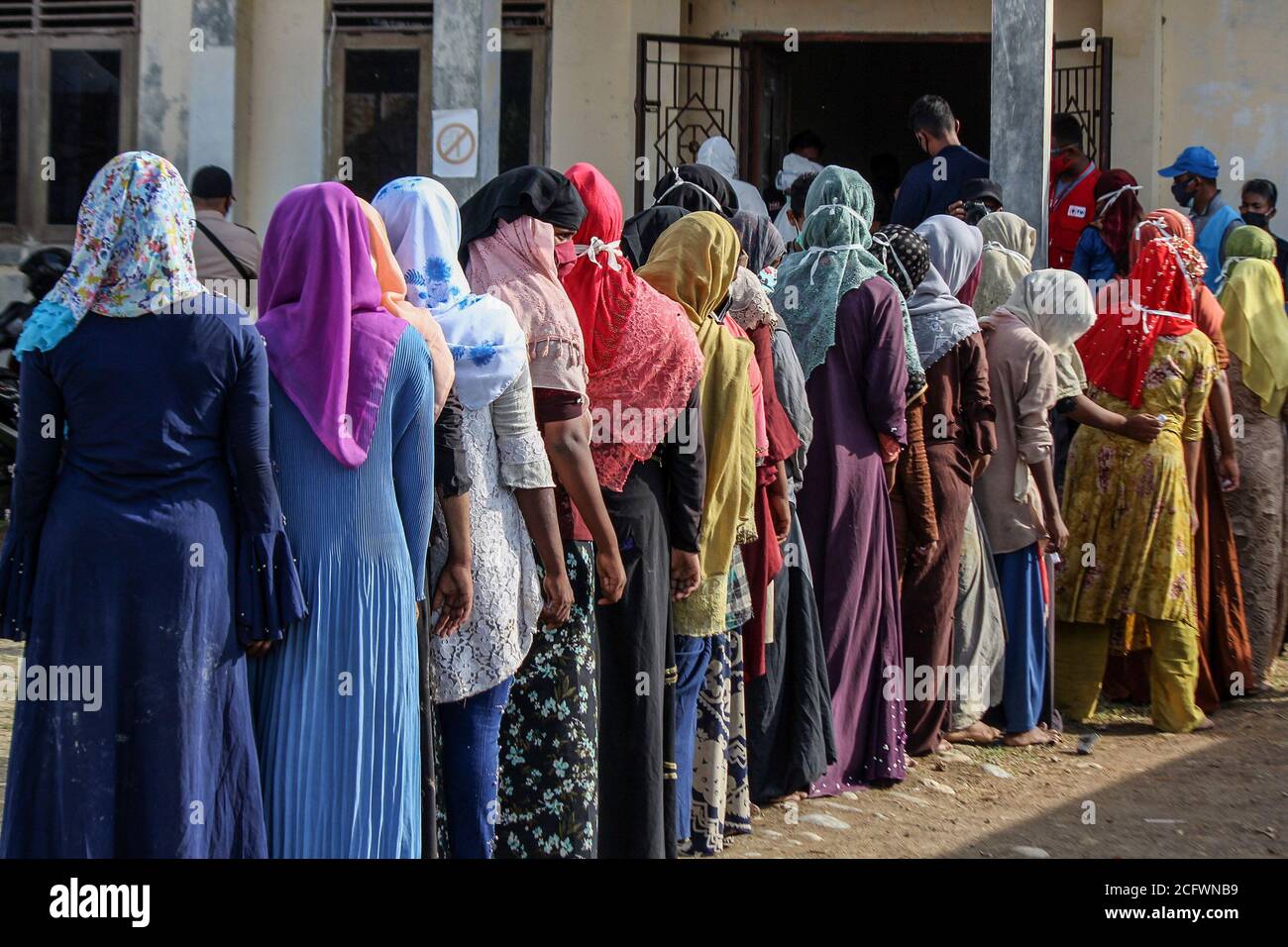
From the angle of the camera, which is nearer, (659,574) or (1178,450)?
(659,574)

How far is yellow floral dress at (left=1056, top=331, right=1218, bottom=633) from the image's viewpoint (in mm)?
6254

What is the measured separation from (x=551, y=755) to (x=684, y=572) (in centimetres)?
72

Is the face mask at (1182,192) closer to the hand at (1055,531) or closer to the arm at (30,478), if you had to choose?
the hand at (1055,531)

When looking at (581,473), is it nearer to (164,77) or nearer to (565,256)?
(565,256)

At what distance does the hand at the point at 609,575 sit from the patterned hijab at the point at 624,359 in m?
0.21

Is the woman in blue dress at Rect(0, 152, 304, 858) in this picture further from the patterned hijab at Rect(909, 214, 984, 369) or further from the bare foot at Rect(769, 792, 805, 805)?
the patterned hijab at Rect(909, 214, 984, 369)

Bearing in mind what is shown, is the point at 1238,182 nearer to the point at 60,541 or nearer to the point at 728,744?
the point at 728,744

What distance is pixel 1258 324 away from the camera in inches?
274

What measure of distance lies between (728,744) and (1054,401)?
2086 millimetres

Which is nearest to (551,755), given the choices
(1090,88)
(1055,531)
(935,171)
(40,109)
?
(1055,531)

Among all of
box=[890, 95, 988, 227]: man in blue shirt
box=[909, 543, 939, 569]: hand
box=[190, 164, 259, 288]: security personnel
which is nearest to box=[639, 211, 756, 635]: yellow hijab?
box=[909, 543, 939, 569]: hand

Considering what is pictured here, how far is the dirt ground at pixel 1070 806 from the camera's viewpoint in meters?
4.88

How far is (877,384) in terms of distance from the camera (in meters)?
5.30

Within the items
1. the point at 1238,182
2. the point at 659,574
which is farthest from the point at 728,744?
the point at 1238,182
